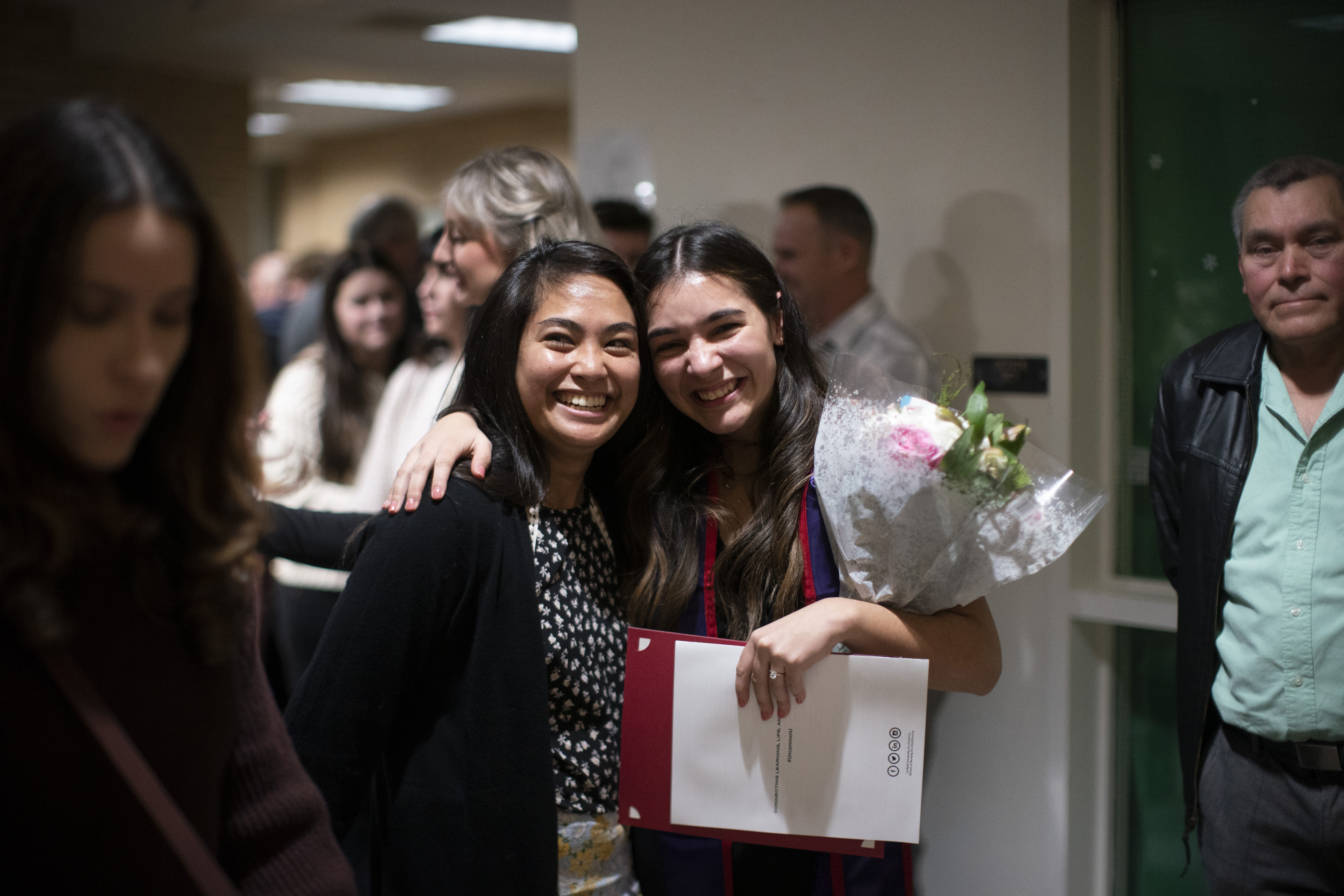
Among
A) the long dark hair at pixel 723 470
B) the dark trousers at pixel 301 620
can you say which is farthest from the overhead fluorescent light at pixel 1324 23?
the dark trousers at pixel 301 620

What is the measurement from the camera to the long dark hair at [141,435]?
781 mm

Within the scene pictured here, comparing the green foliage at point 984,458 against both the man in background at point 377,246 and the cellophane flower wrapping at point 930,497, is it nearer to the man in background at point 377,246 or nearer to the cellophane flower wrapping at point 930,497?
the cellophane flower wrapping at point 930,497

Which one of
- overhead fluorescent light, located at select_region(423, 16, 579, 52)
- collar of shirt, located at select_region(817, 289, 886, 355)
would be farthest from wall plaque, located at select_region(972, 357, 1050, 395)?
overhead fluorescent light, located at select_region(423, 16, 579, 52)

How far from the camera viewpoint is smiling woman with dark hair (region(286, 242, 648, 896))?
4.47 feet

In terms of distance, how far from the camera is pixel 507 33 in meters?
6.41

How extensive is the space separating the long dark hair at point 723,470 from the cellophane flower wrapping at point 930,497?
0.12 metres

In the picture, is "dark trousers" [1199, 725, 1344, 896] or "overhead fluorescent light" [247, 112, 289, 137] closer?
"dark trousers" [1199, 725, 1344, 896]

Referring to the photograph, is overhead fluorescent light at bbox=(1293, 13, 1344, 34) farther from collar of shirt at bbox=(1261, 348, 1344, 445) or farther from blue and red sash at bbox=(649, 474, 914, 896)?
blue and red sash at bbox=(649, 474, 914, 896)

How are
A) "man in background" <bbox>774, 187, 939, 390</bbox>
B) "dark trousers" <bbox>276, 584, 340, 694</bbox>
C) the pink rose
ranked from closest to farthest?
the pink rose, "man in background" <bbox>774, 187, 939, 390</bbox>, "dark trousers" <bbox>276, 584, 340, 694</bbox>

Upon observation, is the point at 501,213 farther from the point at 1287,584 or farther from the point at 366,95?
the point at 366,95

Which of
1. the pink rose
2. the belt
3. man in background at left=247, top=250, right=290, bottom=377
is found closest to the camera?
the pink rose

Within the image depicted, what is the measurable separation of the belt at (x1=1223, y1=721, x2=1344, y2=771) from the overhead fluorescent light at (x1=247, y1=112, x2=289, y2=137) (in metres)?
8.63

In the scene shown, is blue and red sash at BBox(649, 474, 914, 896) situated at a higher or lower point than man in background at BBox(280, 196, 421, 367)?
lower

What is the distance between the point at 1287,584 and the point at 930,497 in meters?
0.80
